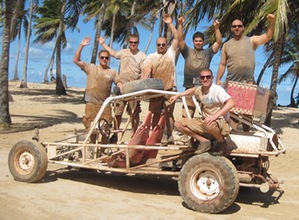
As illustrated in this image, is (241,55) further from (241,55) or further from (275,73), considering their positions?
(275,73)

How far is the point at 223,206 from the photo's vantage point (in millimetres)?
5891

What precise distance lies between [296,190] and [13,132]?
882 centimetres

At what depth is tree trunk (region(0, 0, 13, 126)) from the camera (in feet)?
47.4

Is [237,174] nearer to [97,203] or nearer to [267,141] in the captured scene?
[267,141]

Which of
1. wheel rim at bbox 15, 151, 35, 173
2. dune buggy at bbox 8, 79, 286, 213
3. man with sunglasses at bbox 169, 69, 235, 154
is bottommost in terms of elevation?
wheel rim at bbox 15, 151, 35, 173

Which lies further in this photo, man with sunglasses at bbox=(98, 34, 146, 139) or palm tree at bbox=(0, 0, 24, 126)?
palm tree at bbox=(0, 0, 24, 126)

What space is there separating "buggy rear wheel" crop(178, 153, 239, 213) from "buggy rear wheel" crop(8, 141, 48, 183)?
2357 mm

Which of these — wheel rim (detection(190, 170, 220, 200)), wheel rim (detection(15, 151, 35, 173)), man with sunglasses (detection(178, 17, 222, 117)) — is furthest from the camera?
man with sunglasses (detection(178, 17, 222, 117))

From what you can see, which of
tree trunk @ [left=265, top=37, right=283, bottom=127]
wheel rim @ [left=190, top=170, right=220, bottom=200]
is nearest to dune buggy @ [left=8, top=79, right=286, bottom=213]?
wheel rim @ [left=190, top=170, right=220, bottom=200]

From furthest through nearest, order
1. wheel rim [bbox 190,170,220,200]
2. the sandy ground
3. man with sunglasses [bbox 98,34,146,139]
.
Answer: man with sunglasses [bbox 98,34,146,139] < wheel rim [bbox 190,170,220,200] < the sandy ground

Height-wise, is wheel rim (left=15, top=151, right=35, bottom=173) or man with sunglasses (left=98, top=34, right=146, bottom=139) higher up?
man with sunglasses (left=98, top=34, right=146, bottom=139)

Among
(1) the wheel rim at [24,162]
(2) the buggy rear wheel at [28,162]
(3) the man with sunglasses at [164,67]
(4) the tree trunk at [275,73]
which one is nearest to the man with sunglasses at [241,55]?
(3) the man with sunglasses at [164,67]

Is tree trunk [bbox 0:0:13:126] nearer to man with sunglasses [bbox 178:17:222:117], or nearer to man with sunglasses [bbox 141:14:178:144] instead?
man with sunglasses [bbox 141:14:178:144]

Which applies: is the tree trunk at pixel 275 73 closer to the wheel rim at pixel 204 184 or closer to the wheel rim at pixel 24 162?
the wheel rim at pixel 204 184
